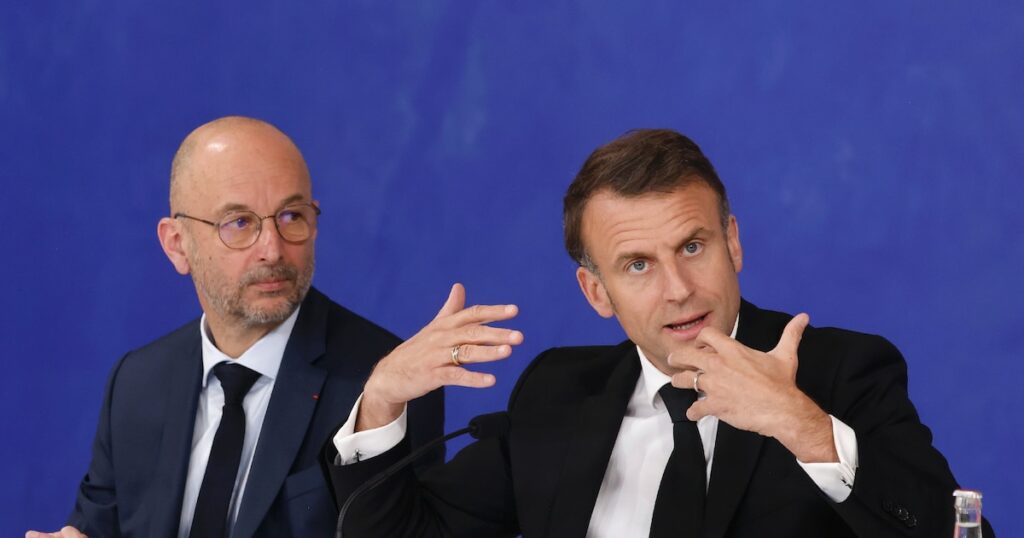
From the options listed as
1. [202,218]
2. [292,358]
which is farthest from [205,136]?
[292,358]

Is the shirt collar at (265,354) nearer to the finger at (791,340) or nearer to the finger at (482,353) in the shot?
the finger at (482,353)

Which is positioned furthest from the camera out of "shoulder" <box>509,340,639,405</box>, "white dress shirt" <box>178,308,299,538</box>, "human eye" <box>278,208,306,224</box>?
"human eye" <box>278,208,306,224</box>

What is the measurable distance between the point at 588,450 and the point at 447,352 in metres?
0.33

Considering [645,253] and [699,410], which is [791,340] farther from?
[645,253]

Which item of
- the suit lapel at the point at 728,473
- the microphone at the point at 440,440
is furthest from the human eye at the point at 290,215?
the suit lapel at the point at 728,473

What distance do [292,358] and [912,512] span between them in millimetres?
1346

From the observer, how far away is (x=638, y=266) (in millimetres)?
2332

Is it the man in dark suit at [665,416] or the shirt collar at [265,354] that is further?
the shirt collar at [265,354]

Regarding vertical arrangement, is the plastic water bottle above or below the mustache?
below

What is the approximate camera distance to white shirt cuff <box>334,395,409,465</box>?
7.98ft

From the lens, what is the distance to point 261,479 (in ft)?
8.95

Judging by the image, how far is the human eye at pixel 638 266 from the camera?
7.63 ft

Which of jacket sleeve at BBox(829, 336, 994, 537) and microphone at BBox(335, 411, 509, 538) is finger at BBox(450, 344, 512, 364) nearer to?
microphone at BBox(335, 411, 509, 538)

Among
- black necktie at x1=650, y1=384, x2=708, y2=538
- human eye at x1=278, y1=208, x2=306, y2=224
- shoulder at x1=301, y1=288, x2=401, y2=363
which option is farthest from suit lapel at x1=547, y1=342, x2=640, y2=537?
human eye at x1=278, y1=208, x2=306, y2=224
